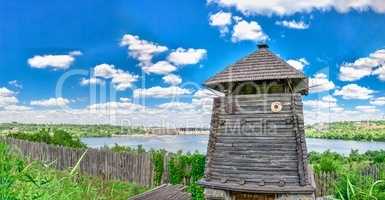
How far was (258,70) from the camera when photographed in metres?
12.8

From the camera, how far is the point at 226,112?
12711 mm

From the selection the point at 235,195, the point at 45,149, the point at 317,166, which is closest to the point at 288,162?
the point at 235,195

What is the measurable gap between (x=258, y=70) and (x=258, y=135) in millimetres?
2011

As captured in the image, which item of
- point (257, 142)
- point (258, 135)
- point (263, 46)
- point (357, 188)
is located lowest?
point (257, 142)

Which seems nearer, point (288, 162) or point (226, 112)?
point (288, 162)

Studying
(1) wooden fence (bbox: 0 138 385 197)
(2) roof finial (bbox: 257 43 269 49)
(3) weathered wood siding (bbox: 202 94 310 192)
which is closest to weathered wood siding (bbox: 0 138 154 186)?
(1) wooden fence (bbox: 0 138 385 197)

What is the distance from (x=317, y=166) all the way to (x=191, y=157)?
553cm

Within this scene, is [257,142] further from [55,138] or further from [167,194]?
[55,138]

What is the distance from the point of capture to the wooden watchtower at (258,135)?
11648 mm

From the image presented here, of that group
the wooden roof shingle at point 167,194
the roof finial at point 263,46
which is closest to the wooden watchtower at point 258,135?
the roof finial at point 263,46

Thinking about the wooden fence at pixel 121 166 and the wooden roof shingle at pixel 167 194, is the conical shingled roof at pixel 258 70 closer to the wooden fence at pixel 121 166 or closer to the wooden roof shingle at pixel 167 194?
the wooden roof shingle at pixel 167 194

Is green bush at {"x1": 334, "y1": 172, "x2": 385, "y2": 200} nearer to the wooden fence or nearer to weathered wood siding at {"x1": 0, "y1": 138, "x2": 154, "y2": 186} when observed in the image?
the wooden fence

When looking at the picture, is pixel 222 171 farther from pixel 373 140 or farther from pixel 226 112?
pixel 373 140

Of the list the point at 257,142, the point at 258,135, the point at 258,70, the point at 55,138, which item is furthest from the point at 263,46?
the point at 55,138
